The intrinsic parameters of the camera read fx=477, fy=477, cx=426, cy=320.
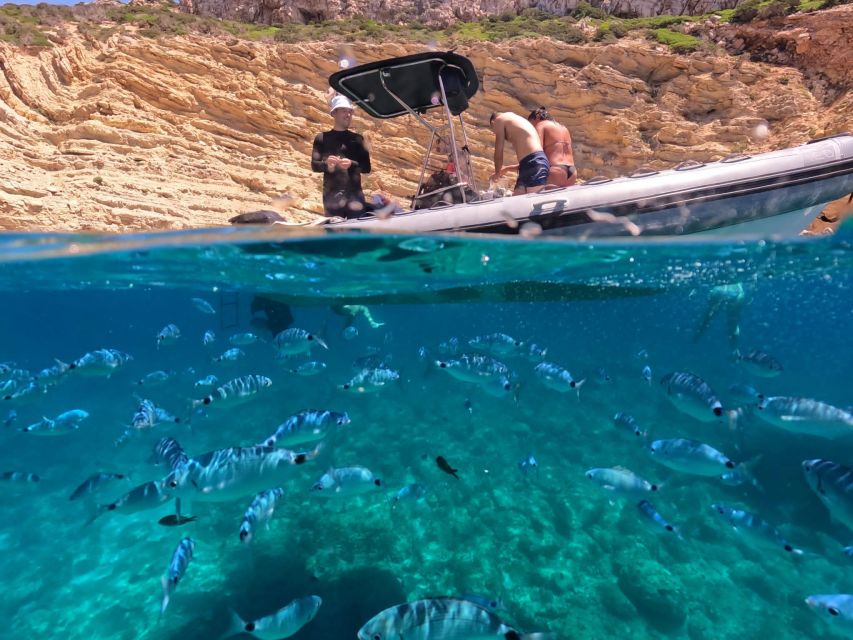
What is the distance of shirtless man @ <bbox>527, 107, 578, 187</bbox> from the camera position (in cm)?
736

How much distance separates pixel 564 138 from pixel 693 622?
21.8 ft

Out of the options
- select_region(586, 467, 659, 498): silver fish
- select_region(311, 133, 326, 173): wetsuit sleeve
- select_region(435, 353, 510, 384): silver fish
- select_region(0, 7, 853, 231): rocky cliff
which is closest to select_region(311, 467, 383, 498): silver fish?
select_region(435, 353, 510, 384): silver fish

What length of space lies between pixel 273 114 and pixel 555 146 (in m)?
14.5

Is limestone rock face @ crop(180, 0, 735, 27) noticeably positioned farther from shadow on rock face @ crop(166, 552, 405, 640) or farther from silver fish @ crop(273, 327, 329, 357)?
shadow on rock face @ crop(166, 552, 405, 640)

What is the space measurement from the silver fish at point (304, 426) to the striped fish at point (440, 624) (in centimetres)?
189

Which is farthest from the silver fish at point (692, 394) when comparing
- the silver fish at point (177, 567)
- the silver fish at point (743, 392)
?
the silver fish at point (177, 567)

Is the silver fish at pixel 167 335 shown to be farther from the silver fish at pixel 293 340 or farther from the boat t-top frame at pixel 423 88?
the boat t-top frame at pixel 423 88

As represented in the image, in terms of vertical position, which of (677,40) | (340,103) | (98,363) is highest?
(677,40)

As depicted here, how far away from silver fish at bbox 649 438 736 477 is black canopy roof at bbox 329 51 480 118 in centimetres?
547

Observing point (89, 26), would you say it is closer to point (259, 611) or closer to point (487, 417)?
point (487, 417)

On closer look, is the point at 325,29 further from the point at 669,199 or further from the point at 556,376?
the point at 556,376

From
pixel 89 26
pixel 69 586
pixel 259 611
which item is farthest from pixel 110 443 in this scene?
pixel 89 26

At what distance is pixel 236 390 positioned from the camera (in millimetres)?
5215

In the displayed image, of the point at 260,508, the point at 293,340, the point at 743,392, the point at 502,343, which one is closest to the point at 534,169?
the point at 502,343
